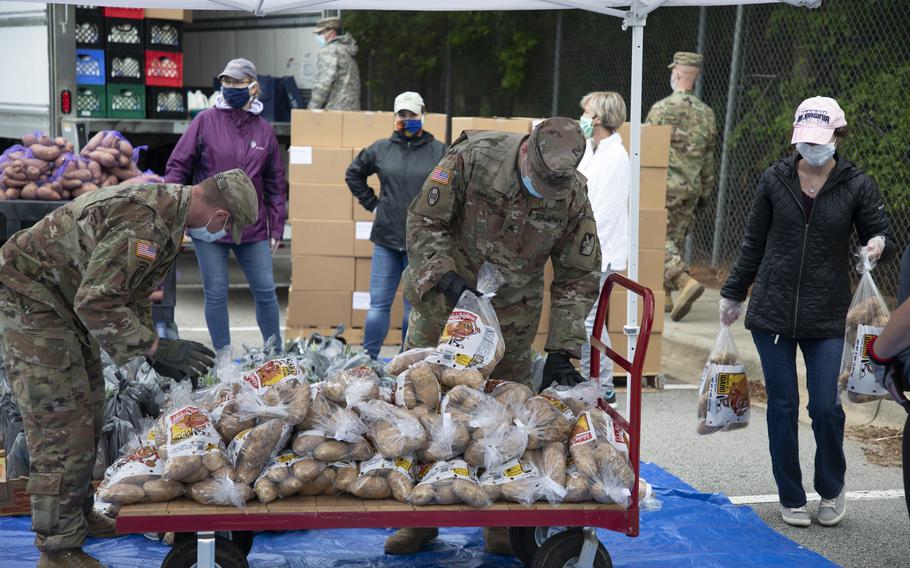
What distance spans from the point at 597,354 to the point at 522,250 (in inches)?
22.6

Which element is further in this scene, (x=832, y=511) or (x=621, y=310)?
(x=621, y=310)

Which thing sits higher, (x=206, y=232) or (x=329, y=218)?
(x=206, y=232)

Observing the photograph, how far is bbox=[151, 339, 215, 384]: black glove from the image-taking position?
4211mm

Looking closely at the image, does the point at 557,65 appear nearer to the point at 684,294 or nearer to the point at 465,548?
the point at 684,294

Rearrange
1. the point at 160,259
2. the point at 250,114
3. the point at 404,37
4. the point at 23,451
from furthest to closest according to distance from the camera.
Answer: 1. the point at 404,37
2. the point at 250,114
3. the point at 23,451
4. the point at 160,259

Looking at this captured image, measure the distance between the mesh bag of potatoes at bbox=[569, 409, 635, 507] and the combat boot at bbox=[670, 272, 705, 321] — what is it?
220 inches

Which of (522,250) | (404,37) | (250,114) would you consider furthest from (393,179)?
(404,37)

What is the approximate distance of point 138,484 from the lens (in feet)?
12.5

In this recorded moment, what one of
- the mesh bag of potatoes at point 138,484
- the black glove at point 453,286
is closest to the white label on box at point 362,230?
the black glove at point 453,286

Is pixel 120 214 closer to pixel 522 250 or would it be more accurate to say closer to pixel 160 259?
pixel 160 259

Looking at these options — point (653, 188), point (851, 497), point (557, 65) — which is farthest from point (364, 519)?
point (557, 65)

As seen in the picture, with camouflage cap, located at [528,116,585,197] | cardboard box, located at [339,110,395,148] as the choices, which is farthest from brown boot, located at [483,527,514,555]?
cardboard box, located at [339,110,395,148]

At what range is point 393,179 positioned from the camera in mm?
7547

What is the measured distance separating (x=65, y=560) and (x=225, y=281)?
3.11 m
